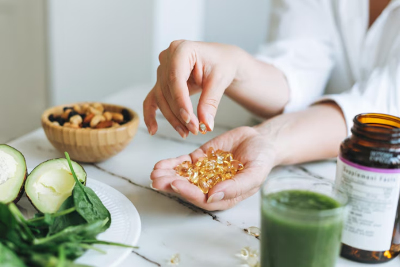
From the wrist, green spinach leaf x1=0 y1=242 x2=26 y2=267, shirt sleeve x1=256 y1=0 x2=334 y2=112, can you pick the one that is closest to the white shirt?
shirt sleeve x1=256 y1=0 x2=334 y2=112

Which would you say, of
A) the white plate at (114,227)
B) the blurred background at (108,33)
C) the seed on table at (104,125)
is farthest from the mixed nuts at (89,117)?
the blurred background at (108,33)

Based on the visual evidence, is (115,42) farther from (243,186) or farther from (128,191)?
(243,186)

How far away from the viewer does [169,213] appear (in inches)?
29.0

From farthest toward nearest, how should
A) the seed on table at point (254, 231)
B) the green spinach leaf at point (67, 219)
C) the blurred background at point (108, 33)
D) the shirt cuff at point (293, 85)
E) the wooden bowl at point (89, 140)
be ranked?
1. the blurred background at point (108, 33)
2. the shirt cuff at point (293, 85)
3. the wooden bowl at point (89, 140)
4. the seed on table at point (254, 231)
5. the green spinach leaf at point (67, 219)

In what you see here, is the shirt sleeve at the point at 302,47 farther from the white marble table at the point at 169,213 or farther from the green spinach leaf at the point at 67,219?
the green spinach leaf at the point at 67,219

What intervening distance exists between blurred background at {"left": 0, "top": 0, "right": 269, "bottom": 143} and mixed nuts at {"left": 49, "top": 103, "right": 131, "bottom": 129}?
3.33 ft

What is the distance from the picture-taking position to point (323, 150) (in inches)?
36.8

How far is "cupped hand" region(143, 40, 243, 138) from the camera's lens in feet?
2.39

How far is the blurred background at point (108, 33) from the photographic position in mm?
1956

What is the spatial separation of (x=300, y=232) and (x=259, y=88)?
0.59m

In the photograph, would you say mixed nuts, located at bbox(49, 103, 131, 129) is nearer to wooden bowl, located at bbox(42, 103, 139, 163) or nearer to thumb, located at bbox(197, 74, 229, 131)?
wooden bowl, located at bbox(42, 103, 139, 163)

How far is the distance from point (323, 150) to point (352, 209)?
1.23 ft

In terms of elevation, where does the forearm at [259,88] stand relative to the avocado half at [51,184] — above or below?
above

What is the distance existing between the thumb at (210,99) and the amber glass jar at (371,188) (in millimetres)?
218
